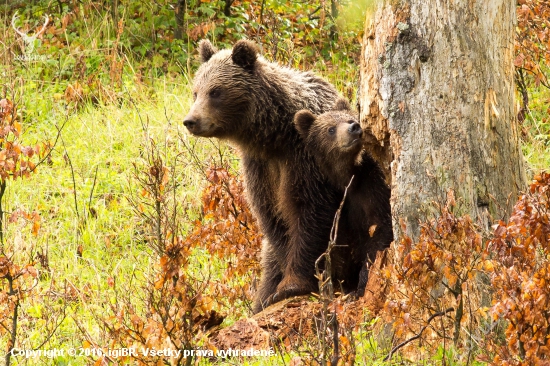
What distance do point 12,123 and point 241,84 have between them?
2.50 metres

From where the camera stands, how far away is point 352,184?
669 cm

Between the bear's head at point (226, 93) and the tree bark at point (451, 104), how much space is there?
228 cm

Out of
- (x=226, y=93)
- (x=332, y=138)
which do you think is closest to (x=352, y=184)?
(x=332, y=138)

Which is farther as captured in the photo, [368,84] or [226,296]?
[226,296]

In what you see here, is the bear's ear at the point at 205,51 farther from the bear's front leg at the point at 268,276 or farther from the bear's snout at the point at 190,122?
the bear's front leg at the point at 268,276

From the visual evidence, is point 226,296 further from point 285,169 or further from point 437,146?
point 437,146

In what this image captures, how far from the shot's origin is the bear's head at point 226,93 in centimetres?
712

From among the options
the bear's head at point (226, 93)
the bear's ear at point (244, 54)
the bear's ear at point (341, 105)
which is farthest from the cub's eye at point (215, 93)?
the bear's ear at point (341, 105)

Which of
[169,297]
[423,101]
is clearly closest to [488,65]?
[423,101]

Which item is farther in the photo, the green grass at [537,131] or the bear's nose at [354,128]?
the green grass at [537,131]

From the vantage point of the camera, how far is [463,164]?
16.2 ft

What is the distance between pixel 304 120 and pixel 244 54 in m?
1.01

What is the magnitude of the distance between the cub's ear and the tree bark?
1.64 metres

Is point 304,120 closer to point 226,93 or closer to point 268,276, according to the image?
point 226,93
